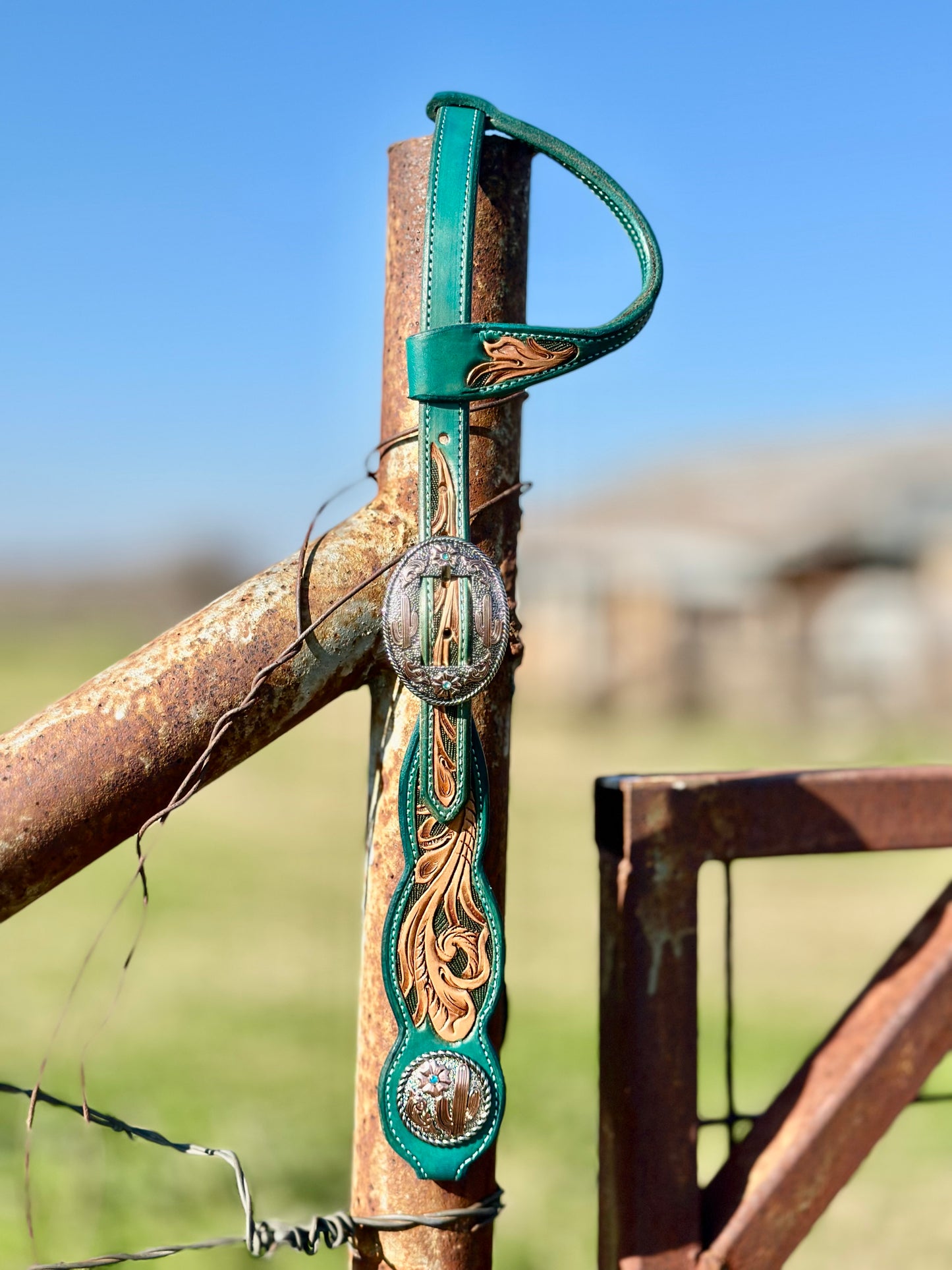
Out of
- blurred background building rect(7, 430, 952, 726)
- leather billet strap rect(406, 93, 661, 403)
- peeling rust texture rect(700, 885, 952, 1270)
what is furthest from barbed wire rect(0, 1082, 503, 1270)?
blurred background building rect(7, 430, 952, 726)

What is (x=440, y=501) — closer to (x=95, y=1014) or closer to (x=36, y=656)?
(x=95, y=1014)

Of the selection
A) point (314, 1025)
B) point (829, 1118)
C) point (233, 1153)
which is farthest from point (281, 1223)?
point (314, 1025)

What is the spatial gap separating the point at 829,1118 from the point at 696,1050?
0.60 feet

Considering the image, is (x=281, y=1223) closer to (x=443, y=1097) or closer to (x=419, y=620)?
(x=443, y=1097)

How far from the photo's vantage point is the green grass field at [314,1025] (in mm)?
3506

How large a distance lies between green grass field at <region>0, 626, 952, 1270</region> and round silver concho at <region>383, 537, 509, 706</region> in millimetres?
1197

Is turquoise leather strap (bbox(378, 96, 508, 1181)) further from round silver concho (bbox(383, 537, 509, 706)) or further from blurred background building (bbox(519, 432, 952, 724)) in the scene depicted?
blurred background building (bbox(519, 432, 952, 724))

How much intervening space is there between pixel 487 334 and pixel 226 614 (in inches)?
15.0

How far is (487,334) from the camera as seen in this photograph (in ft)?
3.85

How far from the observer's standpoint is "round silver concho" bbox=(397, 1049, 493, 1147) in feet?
3.96

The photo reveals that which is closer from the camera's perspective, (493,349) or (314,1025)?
(493,349)

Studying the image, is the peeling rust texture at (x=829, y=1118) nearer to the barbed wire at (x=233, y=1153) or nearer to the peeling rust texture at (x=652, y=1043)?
the peeling rust texture at (x=652, y=1043)

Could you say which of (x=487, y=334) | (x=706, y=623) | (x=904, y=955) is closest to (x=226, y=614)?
(x=487, y=334)

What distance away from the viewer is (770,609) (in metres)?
18.4
